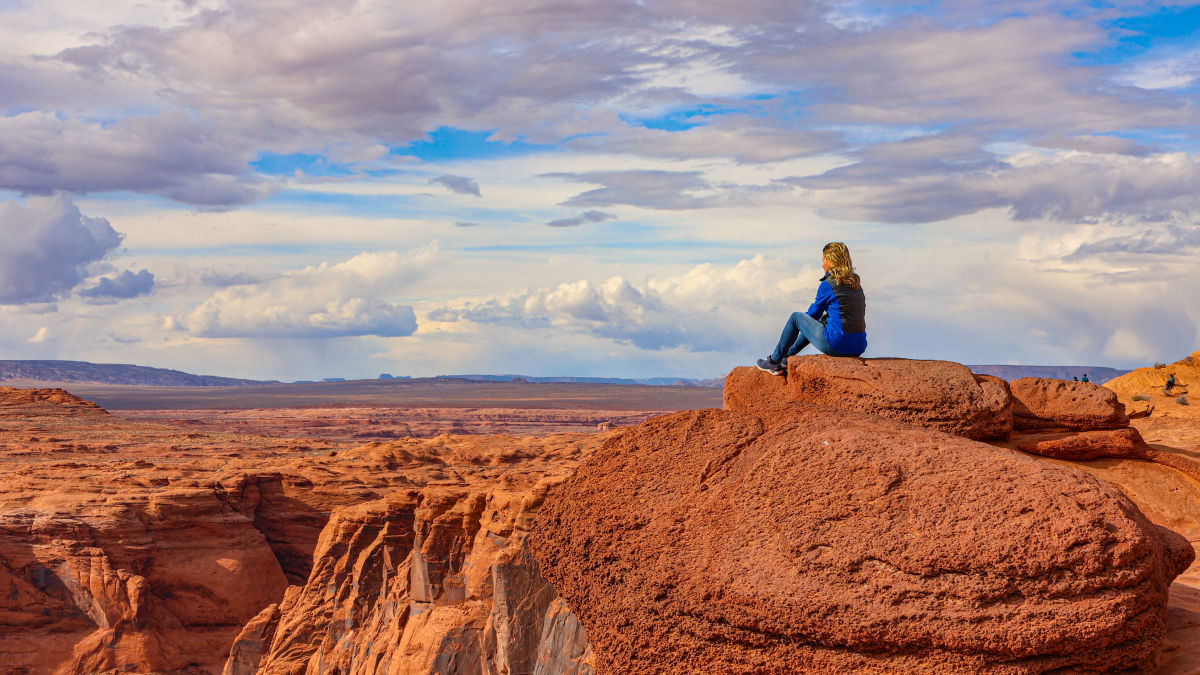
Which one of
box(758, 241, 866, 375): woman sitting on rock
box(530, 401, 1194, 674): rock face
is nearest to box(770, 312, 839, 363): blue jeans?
box(758, 241, 866, 375): woman sitting on rock

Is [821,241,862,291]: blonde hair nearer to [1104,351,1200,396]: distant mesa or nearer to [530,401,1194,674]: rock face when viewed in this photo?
[530,401,1194,674]: rock face

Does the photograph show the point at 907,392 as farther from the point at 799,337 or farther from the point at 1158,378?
the point at 1158,378

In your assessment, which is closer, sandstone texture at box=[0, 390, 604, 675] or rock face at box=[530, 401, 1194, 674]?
rock face at box=[530, 401, 1194, 674]

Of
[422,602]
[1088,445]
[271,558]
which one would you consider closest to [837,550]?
[1088,445]

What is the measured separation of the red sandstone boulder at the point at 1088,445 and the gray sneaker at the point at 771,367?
77.3 inches

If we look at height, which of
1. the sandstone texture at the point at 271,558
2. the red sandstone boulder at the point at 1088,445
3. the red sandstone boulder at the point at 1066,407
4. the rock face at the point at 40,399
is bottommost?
the sandstone texture at the point at 271,558

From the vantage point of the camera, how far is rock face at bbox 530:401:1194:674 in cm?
399

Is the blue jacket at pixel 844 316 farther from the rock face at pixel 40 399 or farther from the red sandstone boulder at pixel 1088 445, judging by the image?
the rock face at pixel 40 399

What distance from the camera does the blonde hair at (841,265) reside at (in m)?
6.96

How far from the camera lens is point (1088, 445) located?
7.41m

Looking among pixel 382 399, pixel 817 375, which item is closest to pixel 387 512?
pixel 817 375

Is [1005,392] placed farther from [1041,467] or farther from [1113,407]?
[1041,467]

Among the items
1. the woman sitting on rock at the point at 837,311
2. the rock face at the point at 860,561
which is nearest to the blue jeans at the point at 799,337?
the woman sitting on rock at the point at 837,311

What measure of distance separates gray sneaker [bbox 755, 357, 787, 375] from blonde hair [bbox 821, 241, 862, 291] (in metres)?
0.82
